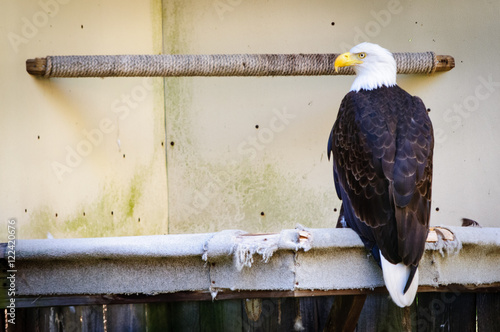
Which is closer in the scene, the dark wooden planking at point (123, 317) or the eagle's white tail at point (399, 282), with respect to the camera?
the eagle's white tail at point (399, 282)

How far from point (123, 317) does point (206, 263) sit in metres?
0.41

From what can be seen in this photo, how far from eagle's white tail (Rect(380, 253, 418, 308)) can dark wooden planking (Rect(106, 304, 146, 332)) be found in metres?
0.88

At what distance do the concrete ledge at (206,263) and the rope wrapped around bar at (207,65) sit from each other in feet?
3.52

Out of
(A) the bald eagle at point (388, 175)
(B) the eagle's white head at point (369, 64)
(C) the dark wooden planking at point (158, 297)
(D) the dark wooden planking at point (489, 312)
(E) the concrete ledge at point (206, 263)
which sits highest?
(B) the eagle's white head at point (369, 64)

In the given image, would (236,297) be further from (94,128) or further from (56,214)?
(94,128)

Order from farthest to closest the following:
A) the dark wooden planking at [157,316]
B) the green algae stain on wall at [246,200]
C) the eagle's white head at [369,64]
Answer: the green algae stain on wall at [246,200] → the eagle's white head at [369,64] → the dark wooden planking at [157,316]

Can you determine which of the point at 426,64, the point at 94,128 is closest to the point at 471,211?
the point at 426,64

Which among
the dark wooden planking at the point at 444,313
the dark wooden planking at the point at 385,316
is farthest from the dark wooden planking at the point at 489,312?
the dark wooden planking at the point at 385,316

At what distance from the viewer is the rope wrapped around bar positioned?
3.09 metres

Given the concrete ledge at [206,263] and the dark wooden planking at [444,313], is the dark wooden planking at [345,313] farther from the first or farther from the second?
the dark wooden planking at [444,313]

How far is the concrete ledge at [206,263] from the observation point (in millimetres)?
2207

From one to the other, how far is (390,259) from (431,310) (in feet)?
1.69

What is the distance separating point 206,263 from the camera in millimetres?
2260

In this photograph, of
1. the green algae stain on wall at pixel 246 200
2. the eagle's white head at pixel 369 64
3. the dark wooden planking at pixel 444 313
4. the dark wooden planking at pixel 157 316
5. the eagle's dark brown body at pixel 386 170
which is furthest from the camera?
the green algae stain on wall at pixel 246 200
